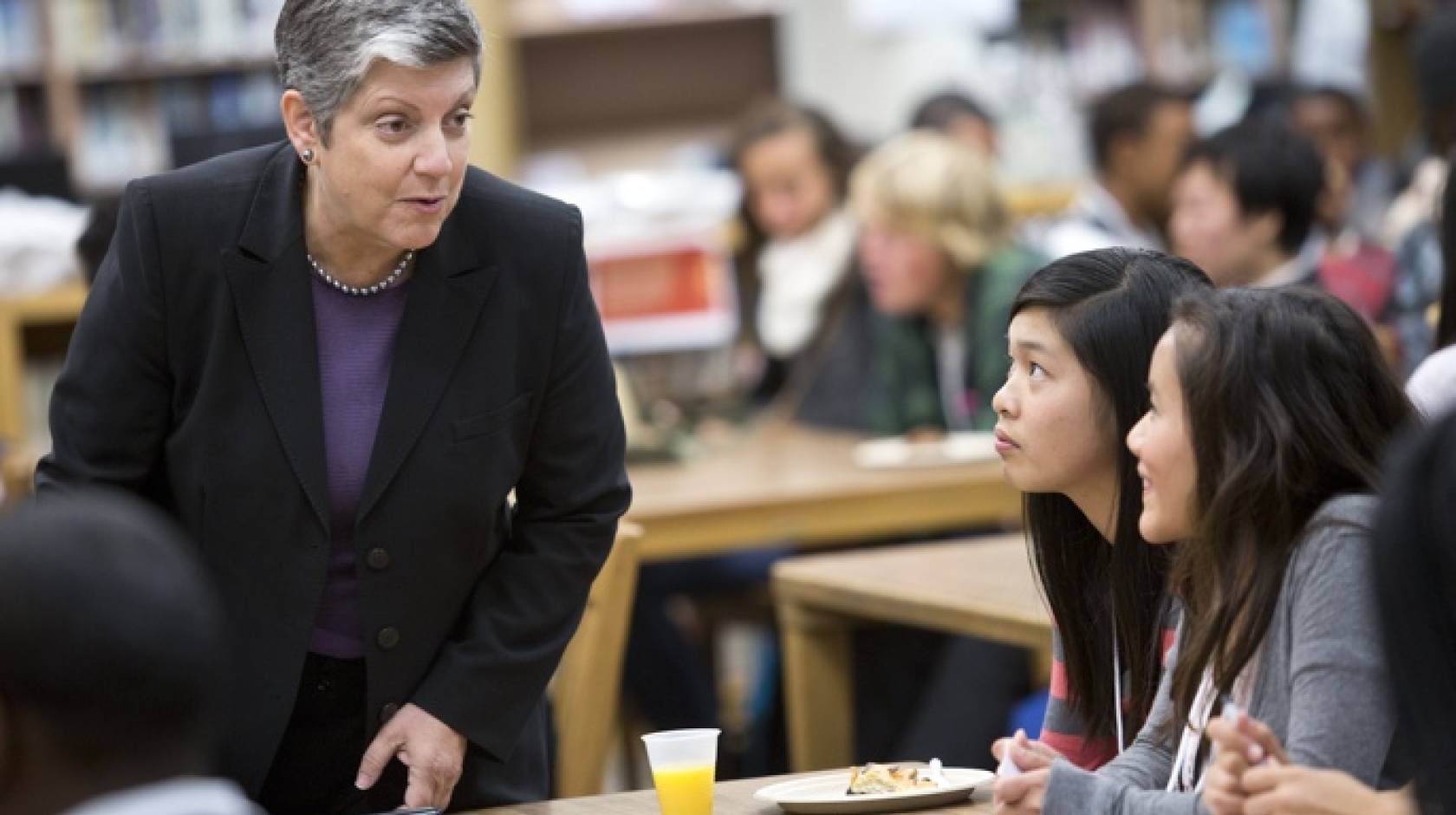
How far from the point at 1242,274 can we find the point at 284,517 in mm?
2511

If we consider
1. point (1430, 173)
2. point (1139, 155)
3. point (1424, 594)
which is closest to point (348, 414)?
point (1424, 594)

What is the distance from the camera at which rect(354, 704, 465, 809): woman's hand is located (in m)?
1.96

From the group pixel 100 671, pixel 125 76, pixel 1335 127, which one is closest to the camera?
pixel 100 671

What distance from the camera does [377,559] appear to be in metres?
1.96

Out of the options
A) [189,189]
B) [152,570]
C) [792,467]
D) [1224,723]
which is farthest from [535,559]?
[792,467]

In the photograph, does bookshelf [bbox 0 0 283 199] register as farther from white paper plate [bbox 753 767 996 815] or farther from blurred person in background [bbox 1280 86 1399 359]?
white paper plate [bbox 753 767 996 815]

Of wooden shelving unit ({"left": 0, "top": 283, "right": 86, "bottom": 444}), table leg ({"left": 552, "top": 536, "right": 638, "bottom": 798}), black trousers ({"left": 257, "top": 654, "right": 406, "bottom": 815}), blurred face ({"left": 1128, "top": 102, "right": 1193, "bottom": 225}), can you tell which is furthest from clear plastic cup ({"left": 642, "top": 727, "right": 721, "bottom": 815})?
blurred face ({"left": 1128, "top": 102, "right": 1193, "bottom": 225})

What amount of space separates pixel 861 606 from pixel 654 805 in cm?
110

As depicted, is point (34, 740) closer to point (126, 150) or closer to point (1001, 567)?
point (1001, 567)

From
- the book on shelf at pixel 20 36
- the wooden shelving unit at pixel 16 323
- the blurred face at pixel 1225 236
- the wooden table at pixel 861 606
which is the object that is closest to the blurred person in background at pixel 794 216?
the blurred face at pixel 1225 236

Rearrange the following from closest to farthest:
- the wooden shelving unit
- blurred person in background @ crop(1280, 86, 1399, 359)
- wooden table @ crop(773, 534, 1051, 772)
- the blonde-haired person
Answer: wooden table @ crop(773, 534, 1051, 772)
the blonde-haired person
blurred person in background @ crop(1280, 86, 1399, 359)
the wooden shelving unit

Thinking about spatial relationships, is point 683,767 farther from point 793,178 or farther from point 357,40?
point 793,178

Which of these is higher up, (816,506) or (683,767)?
(683,767)

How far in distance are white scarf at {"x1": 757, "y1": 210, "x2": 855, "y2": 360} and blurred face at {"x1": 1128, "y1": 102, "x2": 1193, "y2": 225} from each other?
73 cm
